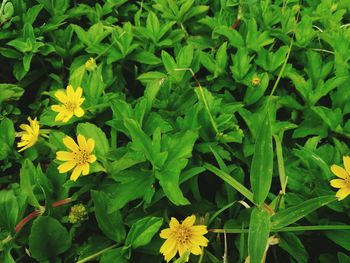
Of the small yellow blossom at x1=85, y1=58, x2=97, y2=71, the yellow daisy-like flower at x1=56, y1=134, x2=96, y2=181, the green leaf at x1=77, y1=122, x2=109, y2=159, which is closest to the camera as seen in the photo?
the yellow daisy-like flower at x1=56, y1=134, x2=96, y2=181

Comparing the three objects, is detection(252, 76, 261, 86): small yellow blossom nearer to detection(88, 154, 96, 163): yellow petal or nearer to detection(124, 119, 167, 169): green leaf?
detection(124, 119, 167, 169): green leaf

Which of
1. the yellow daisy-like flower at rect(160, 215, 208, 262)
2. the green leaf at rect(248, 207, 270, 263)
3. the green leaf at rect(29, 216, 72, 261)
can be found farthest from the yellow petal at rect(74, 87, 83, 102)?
the green leaf at rect(248, 207, 270, 263)

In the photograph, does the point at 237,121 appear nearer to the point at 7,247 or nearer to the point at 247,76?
the point at 247,76

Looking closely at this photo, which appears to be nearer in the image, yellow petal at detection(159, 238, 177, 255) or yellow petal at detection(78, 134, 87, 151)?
yellow petal at detection(159, 238, 177, 255)

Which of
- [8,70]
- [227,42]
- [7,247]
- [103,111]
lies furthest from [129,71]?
[7,247]

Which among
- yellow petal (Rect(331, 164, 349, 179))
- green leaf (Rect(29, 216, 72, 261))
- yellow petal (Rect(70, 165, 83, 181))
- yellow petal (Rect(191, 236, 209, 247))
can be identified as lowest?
green leaf (Rect(29, 216, 72, 261))

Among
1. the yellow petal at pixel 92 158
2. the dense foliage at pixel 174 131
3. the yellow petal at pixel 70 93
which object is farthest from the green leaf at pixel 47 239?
the yellow petal at pixel 70 93
